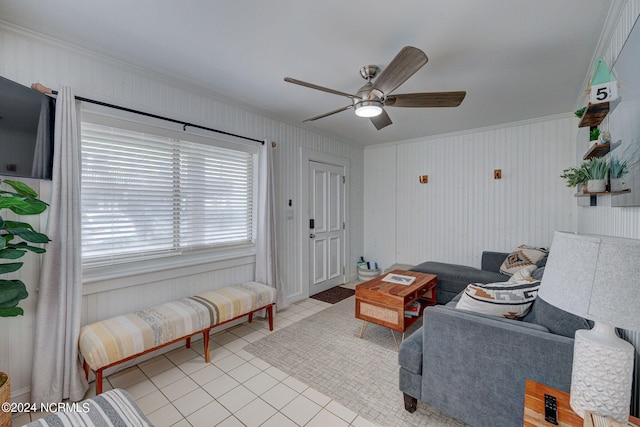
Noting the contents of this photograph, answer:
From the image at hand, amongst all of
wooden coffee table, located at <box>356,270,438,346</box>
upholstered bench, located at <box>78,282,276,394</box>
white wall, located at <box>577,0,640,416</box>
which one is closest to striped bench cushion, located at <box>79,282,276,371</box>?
upholstered bench, located at <box>78,282,276,394</box>

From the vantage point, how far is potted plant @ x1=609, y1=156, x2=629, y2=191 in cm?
144

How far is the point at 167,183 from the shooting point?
260 cm

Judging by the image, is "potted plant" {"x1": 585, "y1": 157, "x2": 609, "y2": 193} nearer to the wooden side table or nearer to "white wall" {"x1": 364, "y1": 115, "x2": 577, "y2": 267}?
the wooden side table

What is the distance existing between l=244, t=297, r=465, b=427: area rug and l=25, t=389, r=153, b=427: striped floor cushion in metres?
1.24

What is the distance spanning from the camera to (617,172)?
1541mm

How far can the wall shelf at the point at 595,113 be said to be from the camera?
170cm

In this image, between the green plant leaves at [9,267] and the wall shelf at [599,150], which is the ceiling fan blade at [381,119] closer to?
the wall shelf at [599,150]

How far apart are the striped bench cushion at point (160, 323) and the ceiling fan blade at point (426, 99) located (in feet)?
7.27

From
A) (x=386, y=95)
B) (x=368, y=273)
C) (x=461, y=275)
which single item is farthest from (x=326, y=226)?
(x=386, y=95)

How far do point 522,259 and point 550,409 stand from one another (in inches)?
106

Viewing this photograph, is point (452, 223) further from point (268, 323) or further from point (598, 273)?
point (598, 273)

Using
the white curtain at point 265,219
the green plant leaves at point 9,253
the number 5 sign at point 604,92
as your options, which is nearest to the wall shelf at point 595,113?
the number 5 sign at point 604,92

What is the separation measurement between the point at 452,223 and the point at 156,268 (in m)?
3.99

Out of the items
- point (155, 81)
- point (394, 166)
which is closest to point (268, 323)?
point (155, 81)
